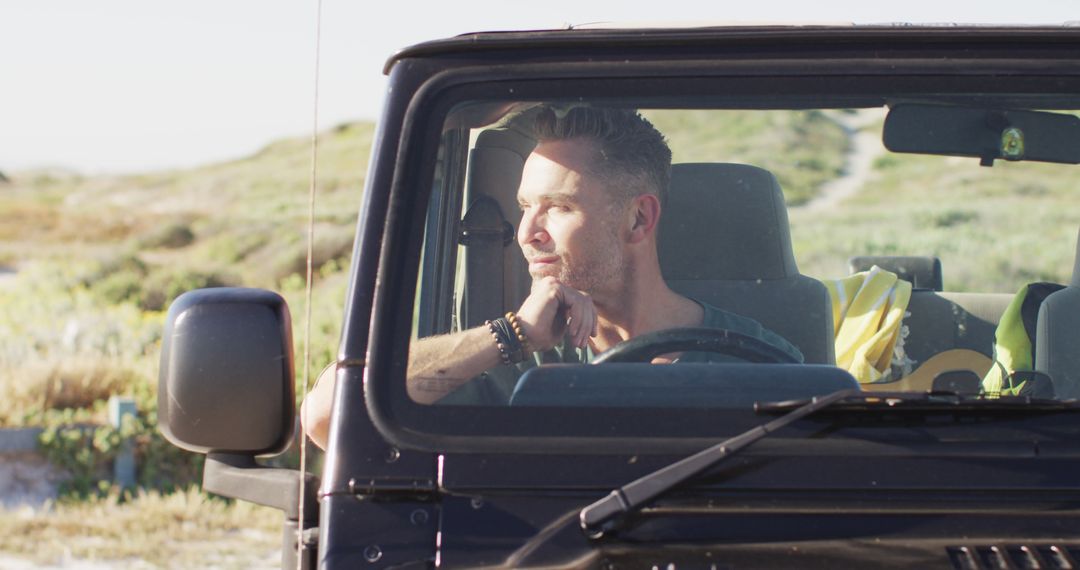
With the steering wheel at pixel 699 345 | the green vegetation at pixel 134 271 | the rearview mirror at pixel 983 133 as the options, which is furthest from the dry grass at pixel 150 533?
the rearview mirror at pixel 983 133

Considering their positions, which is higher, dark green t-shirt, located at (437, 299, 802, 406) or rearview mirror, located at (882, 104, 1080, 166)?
rearview mirror, located at (882, 104, 1080, 166)

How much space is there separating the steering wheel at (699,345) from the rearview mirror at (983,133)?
0.42m

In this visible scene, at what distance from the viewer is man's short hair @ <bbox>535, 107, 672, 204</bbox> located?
2.21 m

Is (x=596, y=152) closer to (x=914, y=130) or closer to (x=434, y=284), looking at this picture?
(x=434, y=284)

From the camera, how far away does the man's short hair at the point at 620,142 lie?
2.21m

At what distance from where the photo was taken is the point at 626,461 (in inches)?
76.0

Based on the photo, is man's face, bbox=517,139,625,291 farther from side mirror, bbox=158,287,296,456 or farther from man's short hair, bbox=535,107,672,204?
side mirror, bbox=158,287,296,456

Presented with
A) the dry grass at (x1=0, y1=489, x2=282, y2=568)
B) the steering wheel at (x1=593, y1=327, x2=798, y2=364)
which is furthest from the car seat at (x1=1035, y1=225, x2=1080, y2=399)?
the dry grass at (x1=0, y1=489, x2=282, y2=568)

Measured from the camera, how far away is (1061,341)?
2.50 m

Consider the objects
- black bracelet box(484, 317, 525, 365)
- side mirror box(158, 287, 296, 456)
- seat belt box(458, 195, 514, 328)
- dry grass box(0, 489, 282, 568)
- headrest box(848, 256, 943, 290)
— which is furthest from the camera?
dry grass box(0, 489, 282, 568)

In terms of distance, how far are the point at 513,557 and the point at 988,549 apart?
2.05ft

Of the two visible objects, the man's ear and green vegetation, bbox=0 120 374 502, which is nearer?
the man's ear

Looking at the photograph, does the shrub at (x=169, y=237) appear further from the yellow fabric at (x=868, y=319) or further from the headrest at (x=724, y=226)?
the headrest at (x=724, y=226)

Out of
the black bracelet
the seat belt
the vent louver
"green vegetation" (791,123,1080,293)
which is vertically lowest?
the vent louver
